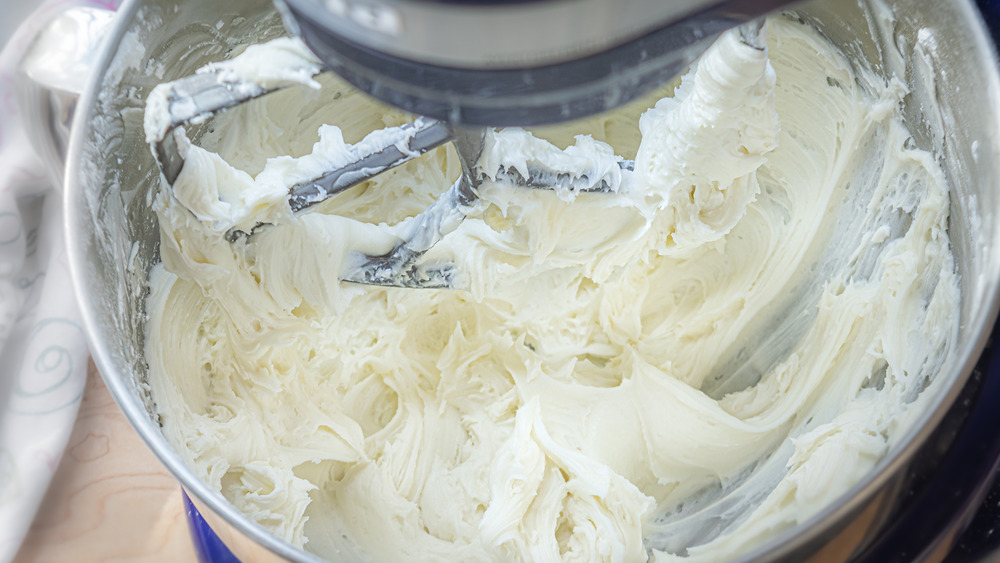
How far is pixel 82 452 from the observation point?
3.33ft

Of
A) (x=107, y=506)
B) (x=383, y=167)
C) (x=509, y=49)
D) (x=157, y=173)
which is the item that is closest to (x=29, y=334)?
(x=107, y=506)

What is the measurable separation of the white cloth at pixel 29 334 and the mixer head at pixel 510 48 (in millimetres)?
747

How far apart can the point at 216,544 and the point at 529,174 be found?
18.5 inches

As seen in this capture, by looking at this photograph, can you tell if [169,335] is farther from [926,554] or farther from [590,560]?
[926,554]

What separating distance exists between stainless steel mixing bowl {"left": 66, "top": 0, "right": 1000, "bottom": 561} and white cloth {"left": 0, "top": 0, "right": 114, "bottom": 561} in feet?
1.07

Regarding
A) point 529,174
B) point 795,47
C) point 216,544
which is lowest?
point 216,544

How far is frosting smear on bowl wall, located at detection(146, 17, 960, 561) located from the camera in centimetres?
70

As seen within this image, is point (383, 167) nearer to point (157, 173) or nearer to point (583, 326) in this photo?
point (157, 173)

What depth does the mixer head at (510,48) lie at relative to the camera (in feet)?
1.04

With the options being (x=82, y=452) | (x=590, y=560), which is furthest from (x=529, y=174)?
(x=82, y=452)

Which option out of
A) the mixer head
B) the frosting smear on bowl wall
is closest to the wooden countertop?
the frosting smear on bowl wall

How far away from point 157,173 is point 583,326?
51cm

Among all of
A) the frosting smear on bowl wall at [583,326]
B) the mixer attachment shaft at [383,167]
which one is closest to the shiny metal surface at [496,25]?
the mixer attachment shaft at [383,167]

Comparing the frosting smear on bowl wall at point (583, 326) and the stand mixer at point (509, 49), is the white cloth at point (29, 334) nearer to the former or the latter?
the frosting smear on bowl wall at point (583, 326)
